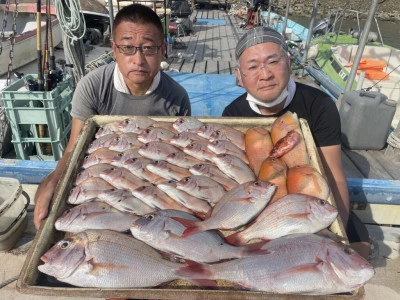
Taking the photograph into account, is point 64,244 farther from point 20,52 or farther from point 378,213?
point 20,52

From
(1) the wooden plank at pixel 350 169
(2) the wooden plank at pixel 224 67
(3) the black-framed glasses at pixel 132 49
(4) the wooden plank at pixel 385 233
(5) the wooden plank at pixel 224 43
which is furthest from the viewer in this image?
(5) the wooden plank at pixel 224 43

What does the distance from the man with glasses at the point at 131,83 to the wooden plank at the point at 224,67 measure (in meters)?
5.01

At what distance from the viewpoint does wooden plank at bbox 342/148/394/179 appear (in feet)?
13.8

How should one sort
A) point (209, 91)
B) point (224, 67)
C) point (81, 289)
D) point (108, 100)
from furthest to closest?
point (224, 67)
point (209, 91)
point (108, 100)
point (81, 289)

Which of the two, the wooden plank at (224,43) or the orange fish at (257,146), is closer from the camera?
the orange fish at (257,146)

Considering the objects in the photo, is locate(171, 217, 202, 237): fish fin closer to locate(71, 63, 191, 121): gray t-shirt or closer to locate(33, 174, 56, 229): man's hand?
locate(33, 174, 56, 229): man's hand

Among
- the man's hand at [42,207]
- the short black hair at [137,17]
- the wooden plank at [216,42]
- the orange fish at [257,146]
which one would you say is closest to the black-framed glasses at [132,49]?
the short black hair at [137,17]

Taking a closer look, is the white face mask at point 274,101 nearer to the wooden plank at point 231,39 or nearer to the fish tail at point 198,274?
the fish tail at point 198,274

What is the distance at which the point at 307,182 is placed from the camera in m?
1.50

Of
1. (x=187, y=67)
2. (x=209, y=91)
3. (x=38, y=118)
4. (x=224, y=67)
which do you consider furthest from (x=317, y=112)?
(x=187, y=67)

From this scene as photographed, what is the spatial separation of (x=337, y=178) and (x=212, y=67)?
684 centimetres

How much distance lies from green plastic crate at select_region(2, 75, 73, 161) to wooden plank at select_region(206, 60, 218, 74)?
4.30 meters

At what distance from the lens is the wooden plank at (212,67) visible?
26.7 ft

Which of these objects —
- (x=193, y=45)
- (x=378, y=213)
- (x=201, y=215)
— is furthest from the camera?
(x=193, y=45)
